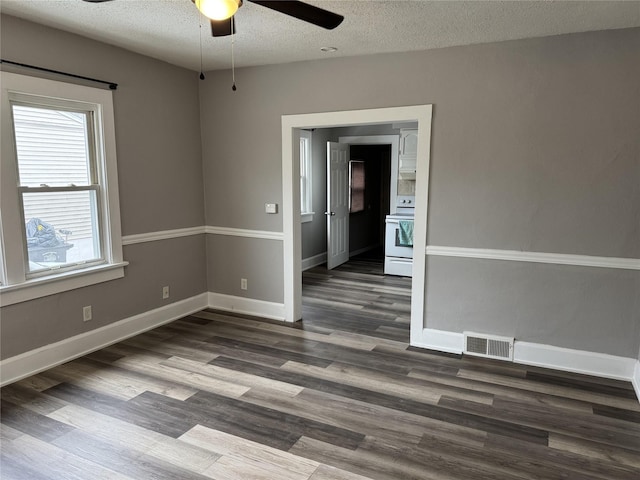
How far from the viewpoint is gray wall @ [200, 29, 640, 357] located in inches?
124

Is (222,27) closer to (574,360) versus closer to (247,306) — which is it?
(247,306)

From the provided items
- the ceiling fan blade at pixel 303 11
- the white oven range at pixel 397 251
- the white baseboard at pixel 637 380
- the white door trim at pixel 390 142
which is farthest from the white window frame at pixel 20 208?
the white door trim at pixel 390 142

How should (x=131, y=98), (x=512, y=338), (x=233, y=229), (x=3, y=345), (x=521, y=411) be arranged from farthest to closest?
(x=233, y=229), (x=131, y=98), (x=512, y=338), (x=3, y=345), (x=521, y=411)

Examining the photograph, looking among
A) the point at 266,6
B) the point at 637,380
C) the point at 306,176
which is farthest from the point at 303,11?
the point at 306,176

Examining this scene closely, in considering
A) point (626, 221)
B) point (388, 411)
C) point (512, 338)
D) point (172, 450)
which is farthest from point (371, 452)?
point (626, 221)

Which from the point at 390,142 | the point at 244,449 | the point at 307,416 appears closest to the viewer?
the point at 244,449

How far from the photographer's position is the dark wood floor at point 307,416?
230 centimetres

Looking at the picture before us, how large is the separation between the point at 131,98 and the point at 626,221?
4.12 m

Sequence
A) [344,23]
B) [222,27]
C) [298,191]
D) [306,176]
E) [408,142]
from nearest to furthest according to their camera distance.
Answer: [222,27] → [344,23] → [298,191] → [408,142] → [306,176]

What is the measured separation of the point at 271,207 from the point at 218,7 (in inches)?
107

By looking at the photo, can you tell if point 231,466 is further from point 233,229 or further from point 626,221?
point 626,221

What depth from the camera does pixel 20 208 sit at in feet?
10.3

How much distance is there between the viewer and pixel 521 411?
2.83 meters

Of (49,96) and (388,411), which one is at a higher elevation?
(49,96)
